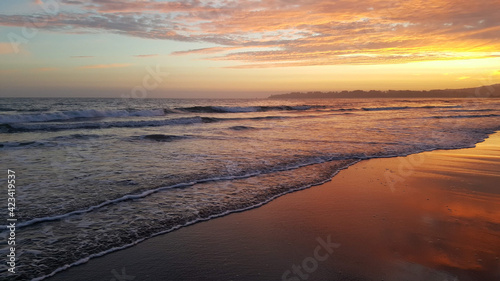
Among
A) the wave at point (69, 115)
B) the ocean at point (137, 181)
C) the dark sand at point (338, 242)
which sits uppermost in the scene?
the wave at point (69, 115)

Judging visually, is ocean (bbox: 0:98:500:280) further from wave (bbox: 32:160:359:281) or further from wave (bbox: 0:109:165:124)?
wave (bbox: 0:109:165:124)

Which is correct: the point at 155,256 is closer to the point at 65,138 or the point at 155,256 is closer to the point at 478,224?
the point at 478,224

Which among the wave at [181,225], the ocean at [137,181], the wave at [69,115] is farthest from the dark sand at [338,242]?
the wave at [69,115]

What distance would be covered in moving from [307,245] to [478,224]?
331 cm

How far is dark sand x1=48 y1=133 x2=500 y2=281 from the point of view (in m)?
4.04

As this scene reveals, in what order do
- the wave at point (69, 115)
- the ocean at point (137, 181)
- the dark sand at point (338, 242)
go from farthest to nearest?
the wave at point (69, 115) < the ocean at point (137, 181) < the dark sand at point (338, 242)

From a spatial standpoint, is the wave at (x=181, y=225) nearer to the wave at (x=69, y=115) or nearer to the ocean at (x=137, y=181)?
the ocean at (x=137, y=181)

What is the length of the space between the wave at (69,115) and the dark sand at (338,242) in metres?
27.3

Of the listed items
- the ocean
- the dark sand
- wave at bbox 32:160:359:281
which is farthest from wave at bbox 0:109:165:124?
the dark sand

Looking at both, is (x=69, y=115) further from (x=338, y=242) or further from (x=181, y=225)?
(x=338, y=242)

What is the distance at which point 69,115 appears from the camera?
102 feet

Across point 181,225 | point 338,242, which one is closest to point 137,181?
point 181,225

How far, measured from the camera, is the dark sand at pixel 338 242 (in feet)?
13.2

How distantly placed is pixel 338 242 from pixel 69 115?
108 feet
